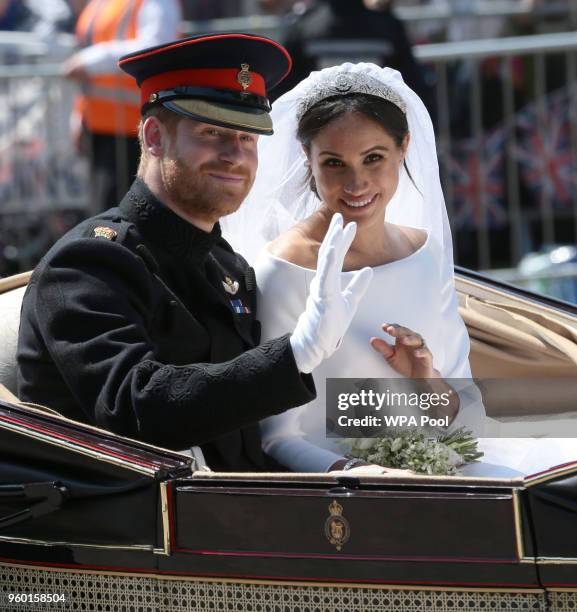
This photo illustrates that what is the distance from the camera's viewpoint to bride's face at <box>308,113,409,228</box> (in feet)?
9.84

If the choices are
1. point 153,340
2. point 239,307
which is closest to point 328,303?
point 153,340

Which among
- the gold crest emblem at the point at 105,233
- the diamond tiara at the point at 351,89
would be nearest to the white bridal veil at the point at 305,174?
the diamond tiara at the point at 351,89

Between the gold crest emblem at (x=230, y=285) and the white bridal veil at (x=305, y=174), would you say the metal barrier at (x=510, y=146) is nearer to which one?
the white bridal veil at (x=305, y=174)

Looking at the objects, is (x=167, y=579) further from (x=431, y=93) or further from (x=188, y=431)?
(x=431, y=93)

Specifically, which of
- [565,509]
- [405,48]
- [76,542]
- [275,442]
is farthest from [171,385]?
[405,48]

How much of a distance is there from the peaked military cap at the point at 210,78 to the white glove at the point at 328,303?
1.73 ft

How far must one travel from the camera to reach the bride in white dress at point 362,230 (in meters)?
2.98

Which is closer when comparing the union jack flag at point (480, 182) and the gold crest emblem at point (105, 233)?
the gold crest emblem at point (105, 233)

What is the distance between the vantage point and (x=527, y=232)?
6.61m

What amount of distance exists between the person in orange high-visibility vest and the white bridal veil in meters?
2.65

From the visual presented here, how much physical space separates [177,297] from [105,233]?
21cm

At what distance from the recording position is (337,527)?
236 centimetres

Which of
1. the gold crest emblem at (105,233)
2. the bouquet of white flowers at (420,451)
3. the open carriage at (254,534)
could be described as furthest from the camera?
the gold crest emblem at (105,233)

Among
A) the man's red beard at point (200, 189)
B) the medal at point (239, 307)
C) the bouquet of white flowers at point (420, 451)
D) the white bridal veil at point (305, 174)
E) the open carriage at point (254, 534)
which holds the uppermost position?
the white bridal veil at point (305, 174)
